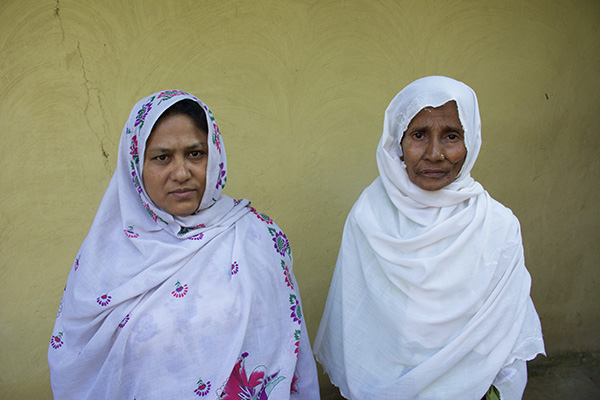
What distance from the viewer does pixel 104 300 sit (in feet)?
6.18

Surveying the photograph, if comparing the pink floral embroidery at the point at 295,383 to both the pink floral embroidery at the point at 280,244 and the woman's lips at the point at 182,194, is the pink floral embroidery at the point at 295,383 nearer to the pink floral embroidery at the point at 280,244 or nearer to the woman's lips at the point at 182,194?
the pink floral embroidery at the point at 280,244

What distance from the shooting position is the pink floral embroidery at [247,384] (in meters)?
1.89

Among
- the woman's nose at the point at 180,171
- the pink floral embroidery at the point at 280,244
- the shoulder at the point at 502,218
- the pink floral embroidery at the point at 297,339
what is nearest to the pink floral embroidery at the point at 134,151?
the woman's nose at the point at 180,171

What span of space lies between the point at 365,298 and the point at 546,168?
213cm

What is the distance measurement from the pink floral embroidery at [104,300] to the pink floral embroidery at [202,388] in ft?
1.48

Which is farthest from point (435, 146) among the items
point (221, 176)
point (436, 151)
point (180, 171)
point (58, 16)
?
point (58, 16)

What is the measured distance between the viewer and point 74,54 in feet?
8.44

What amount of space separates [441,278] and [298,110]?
1.41 meters

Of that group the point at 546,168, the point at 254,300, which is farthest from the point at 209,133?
the point at 546,168

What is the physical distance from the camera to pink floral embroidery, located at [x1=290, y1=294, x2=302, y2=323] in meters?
2.11

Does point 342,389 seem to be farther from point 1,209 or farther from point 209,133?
point 1,209

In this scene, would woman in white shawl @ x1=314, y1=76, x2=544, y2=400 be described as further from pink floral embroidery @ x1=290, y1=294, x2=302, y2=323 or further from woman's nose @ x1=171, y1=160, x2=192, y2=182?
woman's nose @ x1=171, y1=160, x2=192, y2=182

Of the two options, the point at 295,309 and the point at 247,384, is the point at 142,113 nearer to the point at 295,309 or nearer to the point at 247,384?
the point at 295,309

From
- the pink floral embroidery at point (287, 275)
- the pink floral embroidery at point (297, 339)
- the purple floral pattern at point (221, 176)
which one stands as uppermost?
the purple floral pattern at point (221, 176)
